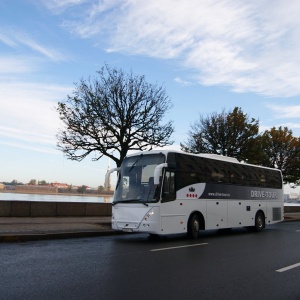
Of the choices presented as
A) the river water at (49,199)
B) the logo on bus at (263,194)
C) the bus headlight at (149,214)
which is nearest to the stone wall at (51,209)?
the river water at (49,199)

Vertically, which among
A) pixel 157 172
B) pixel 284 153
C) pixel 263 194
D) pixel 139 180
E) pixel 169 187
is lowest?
pixel 263 194

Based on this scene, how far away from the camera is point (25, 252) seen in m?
10.2

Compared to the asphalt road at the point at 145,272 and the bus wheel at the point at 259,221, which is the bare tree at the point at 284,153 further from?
the asphalt road at the point at 145,272

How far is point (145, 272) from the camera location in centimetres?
787

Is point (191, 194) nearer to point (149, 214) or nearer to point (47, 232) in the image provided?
point (149, 214)

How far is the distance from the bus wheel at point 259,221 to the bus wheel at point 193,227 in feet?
18.2

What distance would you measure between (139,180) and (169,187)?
113 centimetres

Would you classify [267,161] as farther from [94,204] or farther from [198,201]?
[198,201]

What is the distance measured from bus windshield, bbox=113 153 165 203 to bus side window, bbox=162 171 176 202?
358 millimetres

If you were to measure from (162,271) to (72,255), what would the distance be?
292 centimetres

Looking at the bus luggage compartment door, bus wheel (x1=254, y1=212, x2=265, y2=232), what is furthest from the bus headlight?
bus wheel (x1=254, y1=212, x2=265, y2=232)

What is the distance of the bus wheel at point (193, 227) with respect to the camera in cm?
1478

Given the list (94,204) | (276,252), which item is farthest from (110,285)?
(94,204)

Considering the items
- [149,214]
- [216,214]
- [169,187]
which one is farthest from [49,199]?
[149,214]
